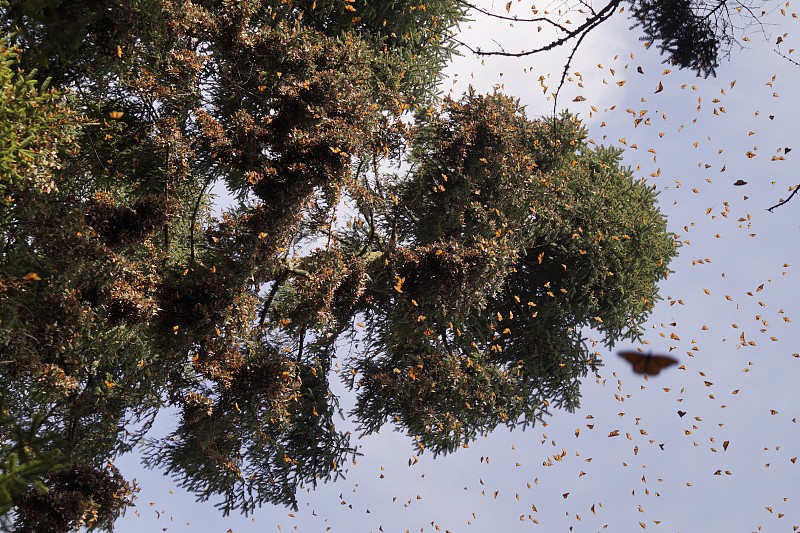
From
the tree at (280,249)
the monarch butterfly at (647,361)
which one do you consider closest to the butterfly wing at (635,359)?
the monarch butterfly at (647,361)

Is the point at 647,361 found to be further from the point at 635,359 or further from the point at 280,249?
the point at 280,249

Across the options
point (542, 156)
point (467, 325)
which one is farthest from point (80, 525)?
point (542, 156)

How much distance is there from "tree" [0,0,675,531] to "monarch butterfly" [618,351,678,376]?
7.38 m

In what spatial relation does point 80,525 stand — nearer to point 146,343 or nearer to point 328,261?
point 146,343

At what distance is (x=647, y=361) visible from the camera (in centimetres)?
440

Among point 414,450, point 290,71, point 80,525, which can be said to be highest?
point 290,71

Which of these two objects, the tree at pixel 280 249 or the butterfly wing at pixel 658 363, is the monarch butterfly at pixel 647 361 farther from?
the tree at pixel 280 249

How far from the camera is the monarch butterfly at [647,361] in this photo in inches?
169

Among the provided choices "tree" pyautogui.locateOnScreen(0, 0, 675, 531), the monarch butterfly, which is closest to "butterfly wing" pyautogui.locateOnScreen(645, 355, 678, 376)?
the monarch butterfly

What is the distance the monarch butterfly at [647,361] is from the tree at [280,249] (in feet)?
24.2

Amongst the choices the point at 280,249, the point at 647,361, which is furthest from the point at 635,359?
the point at 280,249

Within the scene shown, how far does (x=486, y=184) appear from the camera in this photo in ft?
59.6

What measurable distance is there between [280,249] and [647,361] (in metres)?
10.6

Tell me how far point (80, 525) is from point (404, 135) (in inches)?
407
